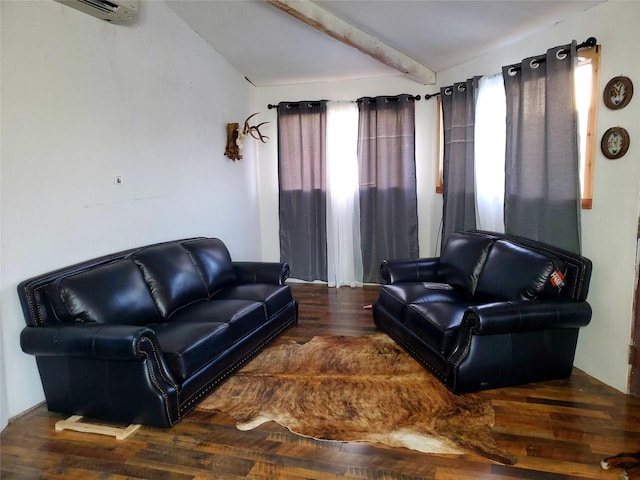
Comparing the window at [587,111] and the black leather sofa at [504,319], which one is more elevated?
the window at [587,111]

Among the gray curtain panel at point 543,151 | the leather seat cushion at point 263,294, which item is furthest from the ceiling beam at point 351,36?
the leather seat cushion at point 263,294

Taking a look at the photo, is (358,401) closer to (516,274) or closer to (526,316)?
(526,316)

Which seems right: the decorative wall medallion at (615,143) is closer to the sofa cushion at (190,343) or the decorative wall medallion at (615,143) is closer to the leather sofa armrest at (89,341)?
the sofa cushion at (190,343)

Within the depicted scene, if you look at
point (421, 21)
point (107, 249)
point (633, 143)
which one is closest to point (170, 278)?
point (107, 249)

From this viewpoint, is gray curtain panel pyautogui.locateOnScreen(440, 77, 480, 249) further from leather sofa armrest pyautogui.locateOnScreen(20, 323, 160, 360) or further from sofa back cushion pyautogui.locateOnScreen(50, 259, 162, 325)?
leather sofa armrest pyautogui.locateOnScreen(20, 323, 160, 360)

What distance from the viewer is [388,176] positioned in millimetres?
4938

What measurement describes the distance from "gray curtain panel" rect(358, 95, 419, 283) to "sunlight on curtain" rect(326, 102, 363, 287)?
0.38ft

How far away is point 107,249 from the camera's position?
3.05m

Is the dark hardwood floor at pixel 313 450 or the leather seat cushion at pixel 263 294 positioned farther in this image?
the leather seat cushion at pixel 263 294

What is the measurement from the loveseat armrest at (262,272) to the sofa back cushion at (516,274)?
162 cm

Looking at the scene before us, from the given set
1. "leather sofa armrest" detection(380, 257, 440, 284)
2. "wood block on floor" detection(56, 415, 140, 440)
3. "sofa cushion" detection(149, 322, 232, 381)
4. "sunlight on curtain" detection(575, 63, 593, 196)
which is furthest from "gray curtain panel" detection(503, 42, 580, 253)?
"wood block on floor" detection(56, 415, 140, 440)

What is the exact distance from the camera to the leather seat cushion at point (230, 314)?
9.45ft

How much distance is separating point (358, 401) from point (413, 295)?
100 centimetres

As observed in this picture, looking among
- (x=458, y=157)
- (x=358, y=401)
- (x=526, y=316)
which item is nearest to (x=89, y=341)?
(x=358, y=401)
